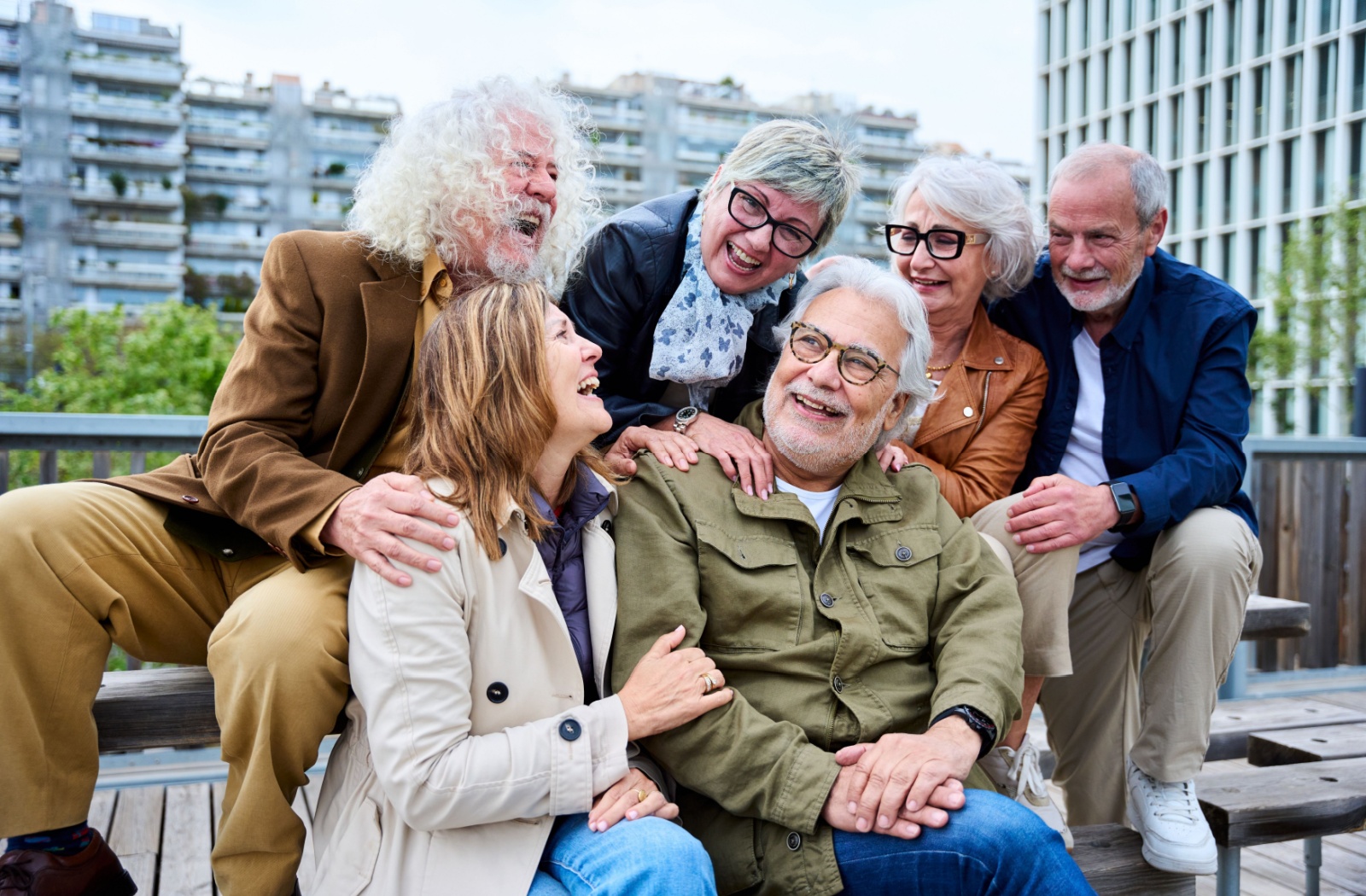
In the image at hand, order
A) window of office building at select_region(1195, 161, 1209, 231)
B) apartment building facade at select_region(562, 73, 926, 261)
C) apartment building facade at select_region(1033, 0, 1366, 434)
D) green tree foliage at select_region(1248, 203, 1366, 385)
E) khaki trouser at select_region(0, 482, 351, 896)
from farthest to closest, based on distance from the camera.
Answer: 1. apartment building facade at select_region(562, 73, 926, 261)
2. window of office building at select_region(1195, 161, 1209, 231)
3. apartment building facade at select_region(1033, 0, 1366, 434)
4. green tree foliage at select_region(1248, 203, 1366, 385)
5. khaki trouser at select_region(0, 482, 351, 896)

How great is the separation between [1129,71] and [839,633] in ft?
189

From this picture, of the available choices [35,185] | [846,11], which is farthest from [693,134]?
[35,185]

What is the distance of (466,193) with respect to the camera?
219 centimetres

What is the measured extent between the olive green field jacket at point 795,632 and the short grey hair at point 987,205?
809 mm

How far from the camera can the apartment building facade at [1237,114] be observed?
39656 mm

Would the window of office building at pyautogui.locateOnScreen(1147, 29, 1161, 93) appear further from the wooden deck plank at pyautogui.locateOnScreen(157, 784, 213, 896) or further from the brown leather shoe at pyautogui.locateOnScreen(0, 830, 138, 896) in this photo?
the brown leather shoe at pyautogui.locateOnScreen(0, 830, 138, 896)

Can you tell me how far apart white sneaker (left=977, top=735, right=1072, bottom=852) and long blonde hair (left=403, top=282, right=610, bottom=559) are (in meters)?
1.09

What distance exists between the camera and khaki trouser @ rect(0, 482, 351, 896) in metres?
1.75

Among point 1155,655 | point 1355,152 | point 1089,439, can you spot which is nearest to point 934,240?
point 1089,439

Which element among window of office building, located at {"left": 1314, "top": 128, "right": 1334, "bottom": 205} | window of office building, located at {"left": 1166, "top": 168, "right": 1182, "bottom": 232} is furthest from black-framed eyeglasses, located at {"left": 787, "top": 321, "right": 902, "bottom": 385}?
window of office building, located at {"left": 1166, "top": 168, "right": 1182, "bottom": 232}

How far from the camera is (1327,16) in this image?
4075 centimetres

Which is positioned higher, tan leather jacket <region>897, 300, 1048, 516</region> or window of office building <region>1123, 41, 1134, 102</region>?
window of office building <region>1123, 41, 1134, 102</region>

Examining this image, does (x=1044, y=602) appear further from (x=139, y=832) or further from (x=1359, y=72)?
(x=1359, y=72)

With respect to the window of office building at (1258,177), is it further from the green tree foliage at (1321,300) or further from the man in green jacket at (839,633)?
the man in green jacket at (839,633)
